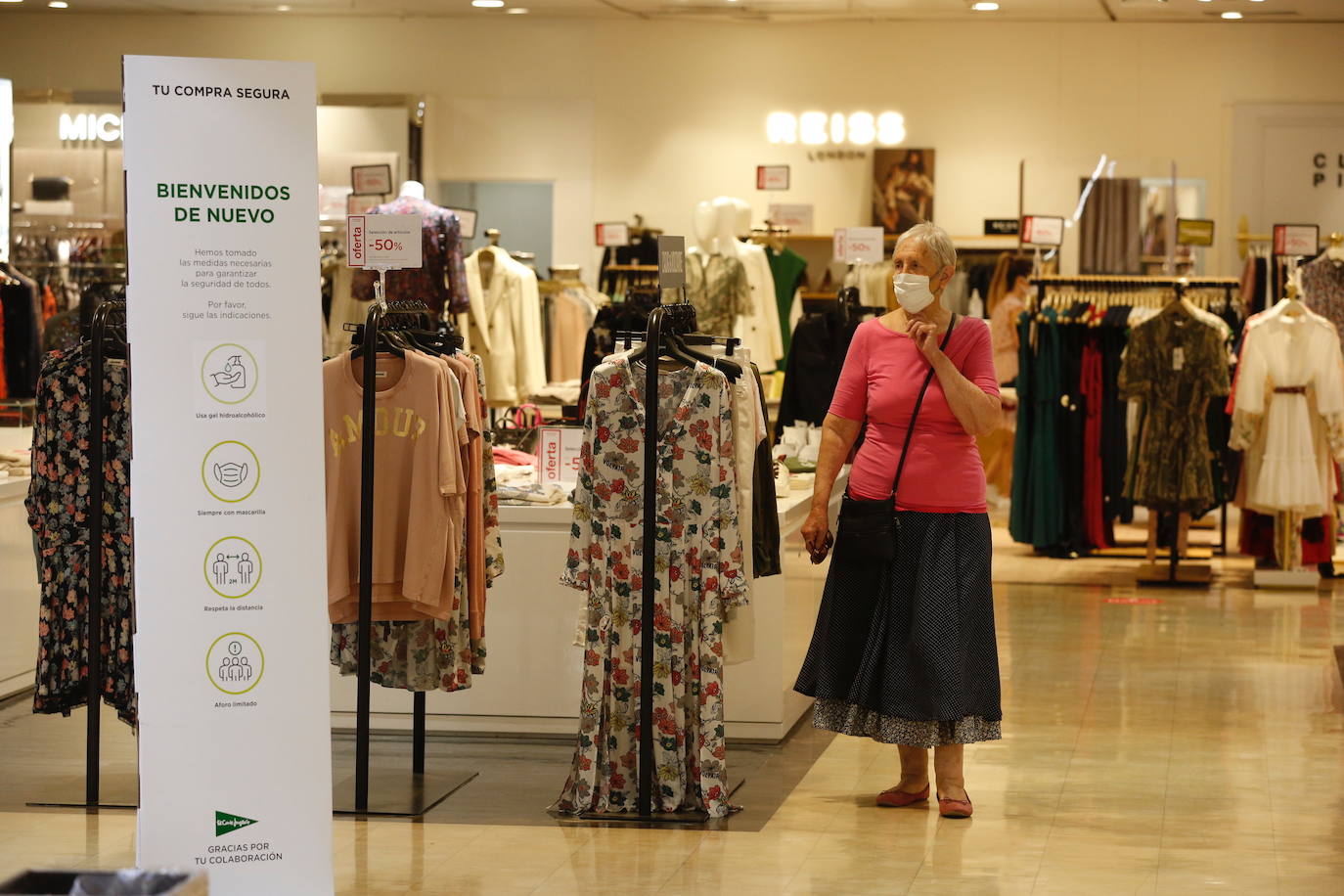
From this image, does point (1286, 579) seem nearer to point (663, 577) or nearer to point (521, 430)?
point (521, 430)

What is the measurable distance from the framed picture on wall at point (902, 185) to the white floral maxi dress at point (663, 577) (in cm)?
847

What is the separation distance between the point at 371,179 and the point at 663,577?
4579mm

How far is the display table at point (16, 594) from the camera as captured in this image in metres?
6.47

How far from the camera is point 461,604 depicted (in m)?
5.10

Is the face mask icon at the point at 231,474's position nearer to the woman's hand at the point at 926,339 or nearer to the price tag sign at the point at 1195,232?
the woman's hand at the point at 926,339

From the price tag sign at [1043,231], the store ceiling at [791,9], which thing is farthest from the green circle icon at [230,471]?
the store ceiling at [791,9]

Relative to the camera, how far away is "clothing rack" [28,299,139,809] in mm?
4875

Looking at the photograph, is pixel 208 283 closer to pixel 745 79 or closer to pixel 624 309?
pixel 624 309

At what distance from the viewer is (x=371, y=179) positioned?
8.87m

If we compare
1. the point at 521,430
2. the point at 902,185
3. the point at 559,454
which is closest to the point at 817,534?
the point at 559,454

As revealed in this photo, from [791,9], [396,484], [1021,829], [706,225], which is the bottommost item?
[1021,829]

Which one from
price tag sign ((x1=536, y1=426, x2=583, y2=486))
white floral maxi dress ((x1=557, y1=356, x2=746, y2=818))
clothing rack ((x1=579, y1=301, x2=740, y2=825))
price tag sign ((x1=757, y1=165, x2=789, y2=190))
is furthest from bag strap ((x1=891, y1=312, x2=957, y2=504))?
price tag sign ((x1=757, y1=165, x2=789, y2=190))

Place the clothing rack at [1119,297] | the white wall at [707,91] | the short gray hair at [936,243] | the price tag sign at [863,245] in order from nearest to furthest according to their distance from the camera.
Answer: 1. the short gray hair at [936,243]
2. the price tag sign at [863,245]
3. the clothing rack at [1119,297]
4. the white wall at [707,91]

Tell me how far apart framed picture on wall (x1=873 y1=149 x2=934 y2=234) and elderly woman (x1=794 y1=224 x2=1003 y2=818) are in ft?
27.4
